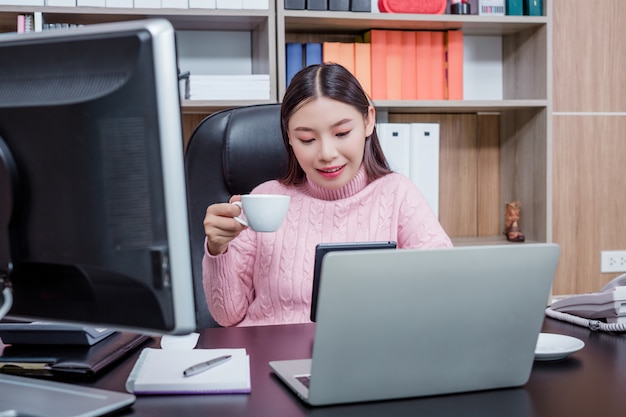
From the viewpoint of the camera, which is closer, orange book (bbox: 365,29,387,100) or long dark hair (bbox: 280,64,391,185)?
long dark hair (bbox: 280,64,391,185)

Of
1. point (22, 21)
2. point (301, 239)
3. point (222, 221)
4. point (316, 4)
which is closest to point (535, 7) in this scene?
point (316, 4)

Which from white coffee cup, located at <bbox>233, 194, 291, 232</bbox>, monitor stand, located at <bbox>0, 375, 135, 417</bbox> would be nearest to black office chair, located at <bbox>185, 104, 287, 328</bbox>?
white coffee cup, located at <bbox>233, 194, 291, 232</bbox>

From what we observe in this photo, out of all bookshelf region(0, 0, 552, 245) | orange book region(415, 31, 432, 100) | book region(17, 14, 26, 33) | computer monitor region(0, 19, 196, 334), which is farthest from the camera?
orange book region(415, 31, 432, 100)

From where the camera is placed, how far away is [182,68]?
111 inches

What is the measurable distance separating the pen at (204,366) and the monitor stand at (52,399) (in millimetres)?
86

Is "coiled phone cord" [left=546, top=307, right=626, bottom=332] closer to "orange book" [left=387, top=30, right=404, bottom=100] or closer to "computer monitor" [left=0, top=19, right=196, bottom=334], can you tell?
"computer monitor" [left=0, top=19, right=196, bottom=334]

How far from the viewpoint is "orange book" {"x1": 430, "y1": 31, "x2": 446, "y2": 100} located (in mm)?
2787

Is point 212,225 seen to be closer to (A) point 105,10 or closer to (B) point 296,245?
(B) point 296,245

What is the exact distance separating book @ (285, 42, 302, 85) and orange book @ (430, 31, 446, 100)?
50cm

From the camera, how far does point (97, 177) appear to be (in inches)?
29.8

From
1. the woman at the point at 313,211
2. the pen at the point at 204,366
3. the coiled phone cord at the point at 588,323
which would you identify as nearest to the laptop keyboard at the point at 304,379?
the pen at the point at 204,366

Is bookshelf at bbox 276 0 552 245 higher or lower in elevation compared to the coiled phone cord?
higher

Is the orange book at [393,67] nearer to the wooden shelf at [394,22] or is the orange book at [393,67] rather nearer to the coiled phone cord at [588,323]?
the wooden shelf at [394,22]

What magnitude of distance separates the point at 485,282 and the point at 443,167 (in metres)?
2.25
